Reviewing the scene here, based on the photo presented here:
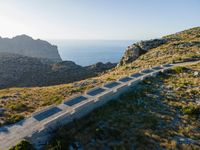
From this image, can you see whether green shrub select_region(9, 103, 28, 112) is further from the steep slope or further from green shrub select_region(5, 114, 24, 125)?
the steep slope

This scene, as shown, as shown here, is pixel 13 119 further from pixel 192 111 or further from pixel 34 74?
pixel 34 74

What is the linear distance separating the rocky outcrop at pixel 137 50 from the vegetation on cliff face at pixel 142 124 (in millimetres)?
61650

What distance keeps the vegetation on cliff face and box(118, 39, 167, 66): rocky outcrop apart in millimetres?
61650

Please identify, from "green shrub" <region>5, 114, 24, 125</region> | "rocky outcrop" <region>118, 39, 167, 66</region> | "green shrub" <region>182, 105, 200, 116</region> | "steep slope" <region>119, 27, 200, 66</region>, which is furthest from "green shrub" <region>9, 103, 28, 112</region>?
"rocky outcrop" <region>118, 39, 167, 66</region>

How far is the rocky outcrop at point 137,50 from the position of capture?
322 feet

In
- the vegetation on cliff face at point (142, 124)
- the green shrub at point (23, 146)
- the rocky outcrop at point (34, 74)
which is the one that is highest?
the green shrub at point (23, 146)

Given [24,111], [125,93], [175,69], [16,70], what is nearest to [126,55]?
[175,69]

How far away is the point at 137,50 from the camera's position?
331ft

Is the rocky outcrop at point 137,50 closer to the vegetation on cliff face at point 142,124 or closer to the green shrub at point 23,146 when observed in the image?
the vegetation on cliff face at point 142,124

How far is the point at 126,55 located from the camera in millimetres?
102812

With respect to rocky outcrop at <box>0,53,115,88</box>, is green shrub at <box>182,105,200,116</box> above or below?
above

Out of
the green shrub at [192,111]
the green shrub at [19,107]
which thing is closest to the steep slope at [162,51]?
the green shrub at [192,111]

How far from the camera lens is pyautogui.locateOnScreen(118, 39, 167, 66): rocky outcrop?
322ft

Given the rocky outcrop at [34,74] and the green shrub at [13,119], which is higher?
the green shrub at [13,119]
